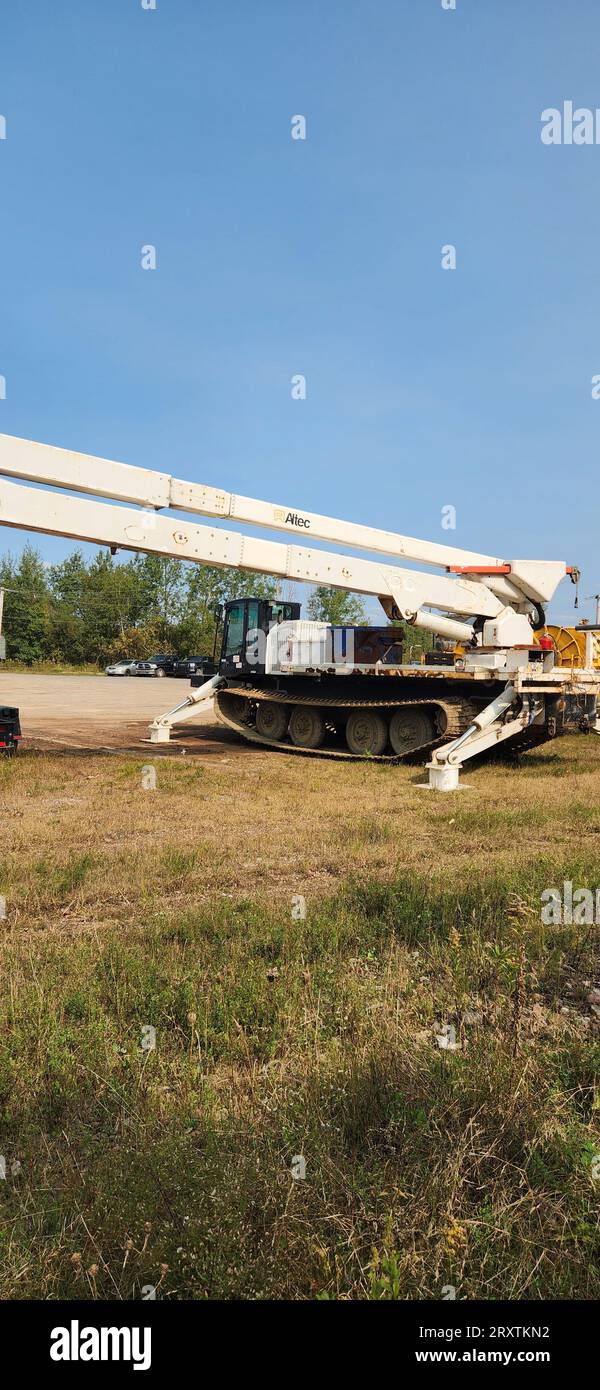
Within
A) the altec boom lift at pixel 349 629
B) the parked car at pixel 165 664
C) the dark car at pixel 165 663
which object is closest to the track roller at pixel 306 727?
the altec boom lift at pixel 349 629

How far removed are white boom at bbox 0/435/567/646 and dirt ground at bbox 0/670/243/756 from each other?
4.60m

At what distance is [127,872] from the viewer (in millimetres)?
6195

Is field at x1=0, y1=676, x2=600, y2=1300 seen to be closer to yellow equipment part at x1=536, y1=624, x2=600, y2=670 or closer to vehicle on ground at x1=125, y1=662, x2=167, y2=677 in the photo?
yellow equipment part at x1=536, y1=624, x2=600, y2=670

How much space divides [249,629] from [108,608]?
6665cm

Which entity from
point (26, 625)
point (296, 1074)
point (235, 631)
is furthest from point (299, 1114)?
point (26, 625)

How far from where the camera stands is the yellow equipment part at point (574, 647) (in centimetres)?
1758

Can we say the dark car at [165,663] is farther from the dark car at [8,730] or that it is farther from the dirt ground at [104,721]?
the dark car at [8,730]

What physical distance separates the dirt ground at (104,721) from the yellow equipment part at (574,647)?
306 inches

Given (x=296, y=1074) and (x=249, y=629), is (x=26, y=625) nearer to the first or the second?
(x=249, y=629)

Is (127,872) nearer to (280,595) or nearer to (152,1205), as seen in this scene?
(152,1205)
